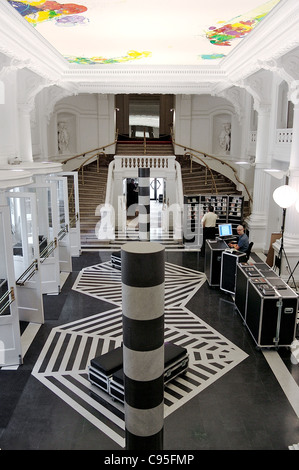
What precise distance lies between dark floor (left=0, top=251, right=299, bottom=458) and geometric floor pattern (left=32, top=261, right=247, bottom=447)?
119mm

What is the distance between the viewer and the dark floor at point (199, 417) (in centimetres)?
462

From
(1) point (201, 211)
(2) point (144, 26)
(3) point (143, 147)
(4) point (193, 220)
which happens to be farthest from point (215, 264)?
(3) point (143, 147)

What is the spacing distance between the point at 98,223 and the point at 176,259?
3659mm

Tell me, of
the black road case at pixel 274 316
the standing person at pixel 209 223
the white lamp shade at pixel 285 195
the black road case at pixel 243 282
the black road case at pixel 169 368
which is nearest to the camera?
the black road case at pixel 169 368

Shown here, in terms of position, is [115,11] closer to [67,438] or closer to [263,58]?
[263,58]

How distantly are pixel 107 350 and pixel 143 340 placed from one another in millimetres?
3650

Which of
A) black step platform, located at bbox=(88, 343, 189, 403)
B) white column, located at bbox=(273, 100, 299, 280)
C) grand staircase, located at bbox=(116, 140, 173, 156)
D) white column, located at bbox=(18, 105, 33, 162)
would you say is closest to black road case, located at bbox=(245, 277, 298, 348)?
black step platform, located at bbox=(88, 343, 189, 403)

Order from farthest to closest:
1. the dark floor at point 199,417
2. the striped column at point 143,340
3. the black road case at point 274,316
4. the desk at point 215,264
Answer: the desk at point 215,264 < the black road case at point 274,316 < the dark floor at point 199,417 < the striped column at point 143,340

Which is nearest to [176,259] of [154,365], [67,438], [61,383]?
[61,383]

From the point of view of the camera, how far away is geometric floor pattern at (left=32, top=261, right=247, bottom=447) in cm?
527

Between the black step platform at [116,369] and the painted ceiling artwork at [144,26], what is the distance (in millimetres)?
4925

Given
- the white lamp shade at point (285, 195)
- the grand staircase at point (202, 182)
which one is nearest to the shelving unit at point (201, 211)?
the grand staircase at point (202, 182)

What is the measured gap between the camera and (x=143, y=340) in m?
3.23

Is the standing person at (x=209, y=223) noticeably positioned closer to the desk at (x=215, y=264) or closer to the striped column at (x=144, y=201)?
the desk at (x=215, y=264)
